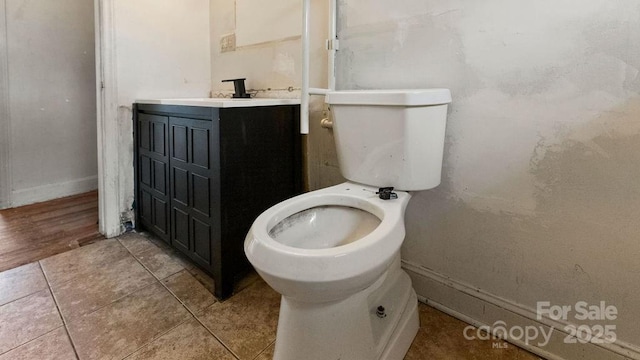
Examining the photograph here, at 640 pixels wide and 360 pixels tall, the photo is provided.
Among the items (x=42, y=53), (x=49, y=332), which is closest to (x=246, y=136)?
(x=49, y=332)

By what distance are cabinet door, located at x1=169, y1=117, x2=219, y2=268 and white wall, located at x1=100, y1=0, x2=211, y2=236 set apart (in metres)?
0.48

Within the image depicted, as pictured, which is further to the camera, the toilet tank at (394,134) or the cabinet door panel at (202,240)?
the cabinet door panel at (202,240)

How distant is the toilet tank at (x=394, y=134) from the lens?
3.38 feet

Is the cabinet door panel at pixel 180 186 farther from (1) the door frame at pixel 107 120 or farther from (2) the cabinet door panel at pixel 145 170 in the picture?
(1) the door frame at pixel 107 120

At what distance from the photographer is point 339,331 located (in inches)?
33.7

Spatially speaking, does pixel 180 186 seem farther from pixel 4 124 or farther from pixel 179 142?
pixel 4 124

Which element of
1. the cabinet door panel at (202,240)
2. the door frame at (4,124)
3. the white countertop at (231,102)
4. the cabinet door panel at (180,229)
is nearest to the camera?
the white countertop at (231,102)

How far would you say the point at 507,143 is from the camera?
1.06 meters

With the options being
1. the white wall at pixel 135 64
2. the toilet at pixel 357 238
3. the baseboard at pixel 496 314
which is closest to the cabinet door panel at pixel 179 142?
the white wall at pixel 135 64

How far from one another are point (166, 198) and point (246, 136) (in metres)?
0.59

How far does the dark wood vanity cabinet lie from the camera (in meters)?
1.27

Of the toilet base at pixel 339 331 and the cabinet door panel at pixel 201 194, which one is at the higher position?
the cabinet door panel at pixel 201 194

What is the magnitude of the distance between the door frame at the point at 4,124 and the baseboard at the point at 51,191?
53 millimetres

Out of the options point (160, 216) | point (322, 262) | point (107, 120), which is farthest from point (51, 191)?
point (322, 262)
